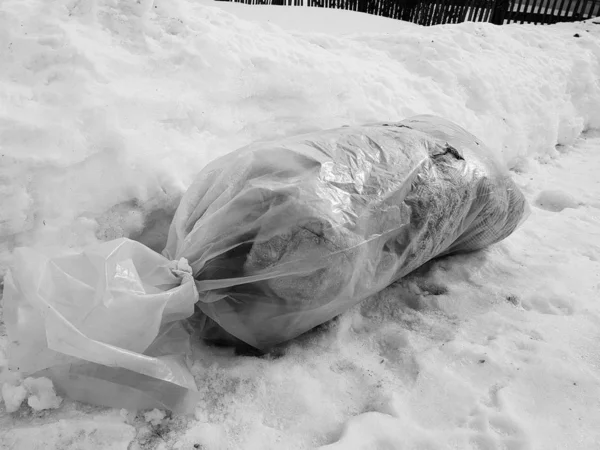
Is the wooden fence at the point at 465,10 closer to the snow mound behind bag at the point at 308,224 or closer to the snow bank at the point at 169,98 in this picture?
the snow bank at the point at 169,98

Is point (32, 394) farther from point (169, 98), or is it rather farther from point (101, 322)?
point (169, 98)

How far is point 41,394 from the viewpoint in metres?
1.15

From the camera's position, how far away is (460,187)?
5.18 feet

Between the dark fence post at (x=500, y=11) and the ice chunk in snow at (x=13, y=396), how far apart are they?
605 centimetres

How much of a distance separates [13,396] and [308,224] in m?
0.87

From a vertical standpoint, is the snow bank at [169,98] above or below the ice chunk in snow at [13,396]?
above

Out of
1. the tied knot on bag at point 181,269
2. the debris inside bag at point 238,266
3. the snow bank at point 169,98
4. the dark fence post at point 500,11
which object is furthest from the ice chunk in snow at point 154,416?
the dark fence post at point 500,11

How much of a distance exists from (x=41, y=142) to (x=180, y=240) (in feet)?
2.15

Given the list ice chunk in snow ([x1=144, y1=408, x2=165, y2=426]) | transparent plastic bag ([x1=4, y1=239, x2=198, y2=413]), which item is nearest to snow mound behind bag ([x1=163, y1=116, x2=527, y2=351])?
transparent plastic bag ([x1=4, y1=239, x2=198, y2=413])

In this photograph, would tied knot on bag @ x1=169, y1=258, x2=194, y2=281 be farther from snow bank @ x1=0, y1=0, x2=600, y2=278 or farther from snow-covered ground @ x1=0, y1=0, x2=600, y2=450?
snow bank @ x1=0, y1=0, x2=600, y2=278

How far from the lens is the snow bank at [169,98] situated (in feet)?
5.06

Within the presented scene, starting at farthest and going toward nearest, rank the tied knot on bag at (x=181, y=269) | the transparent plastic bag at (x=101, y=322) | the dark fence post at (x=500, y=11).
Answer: the dark fence post at (x=500, y=11) < the tied knot on bag at (x=181, y=269) < the transparent plastic bag at (x=101, y=322)

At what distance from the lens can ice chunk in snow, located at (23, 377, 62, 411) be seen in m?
1.14

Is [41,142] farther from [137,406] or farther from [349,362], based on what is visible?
[349,362]
